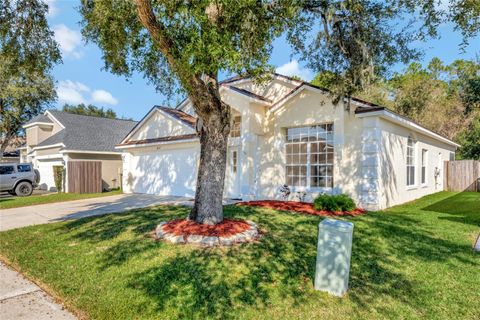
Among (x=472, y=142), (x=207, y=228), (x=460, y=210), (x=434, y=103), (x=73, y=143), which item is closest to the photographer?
(x=207, y=228)

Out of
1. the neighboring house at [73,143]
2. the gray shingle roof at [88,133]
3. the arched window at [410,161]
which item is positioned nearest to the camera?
the arched window at [410,161]

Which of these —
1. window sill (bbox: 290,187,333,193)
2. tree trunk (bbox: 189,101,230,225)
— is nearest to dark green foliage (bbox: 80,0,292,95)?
tree trunk (bbox: 189,101,230,225)

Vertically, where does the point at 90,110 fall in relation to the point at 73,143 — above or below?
above

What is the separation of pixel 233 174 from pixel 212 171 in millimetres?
6907

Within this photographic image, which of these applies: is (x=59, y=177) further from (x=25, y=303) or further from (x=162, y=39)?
(x=25, y=303)

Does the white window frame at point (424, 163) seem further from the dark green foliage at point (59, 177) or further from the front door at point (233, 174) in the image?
the dark green foliage at point (59, 177)

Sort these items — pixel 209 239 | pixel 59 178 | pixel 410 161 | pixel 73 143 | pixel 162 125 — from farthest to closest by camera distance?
pixel 73 143, pixel 59 178, pixel 162 125, pixel 410 161, pixel 209 239

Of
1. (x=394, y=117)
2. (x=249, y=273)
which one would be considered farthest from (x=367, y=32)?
(x=249, y=273)

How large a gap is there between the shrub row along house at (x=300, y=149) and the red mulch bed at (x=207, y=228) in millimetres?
4440

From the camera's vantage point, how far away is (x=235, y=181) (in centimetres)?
1341

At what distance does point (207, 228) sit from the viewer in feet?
20.9

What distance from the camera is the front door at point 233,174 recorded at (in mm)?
13305

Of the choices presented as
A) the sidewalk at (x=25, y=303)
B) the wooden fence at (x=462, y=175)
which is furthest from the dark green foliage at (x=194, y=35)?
the wooden fence at (x=462, y=175)

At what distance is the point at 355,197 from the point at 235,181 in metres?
5.23
